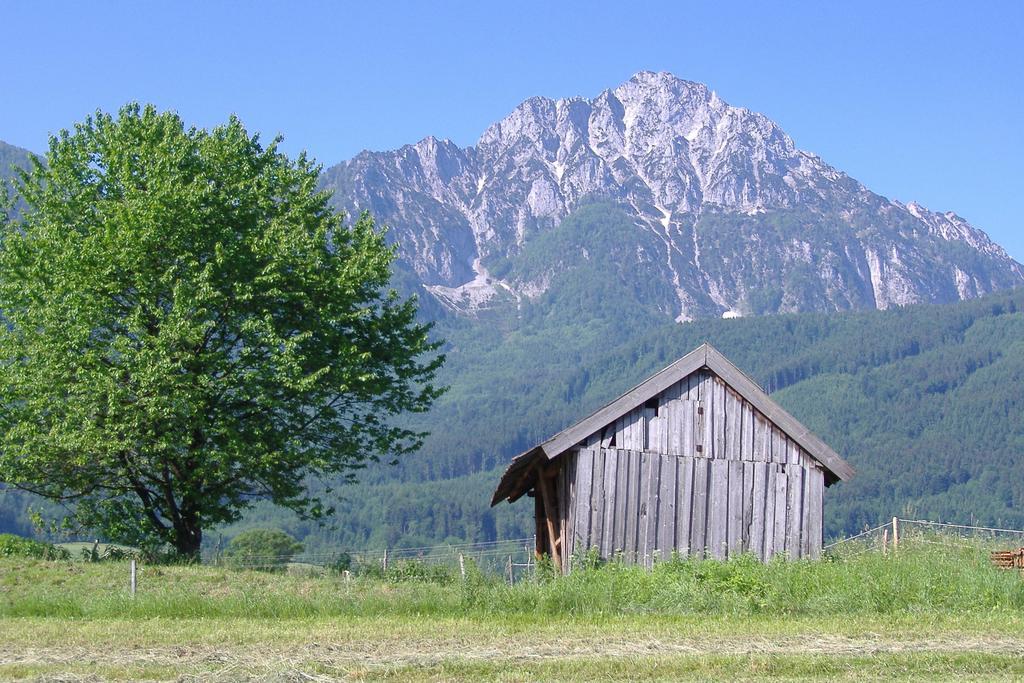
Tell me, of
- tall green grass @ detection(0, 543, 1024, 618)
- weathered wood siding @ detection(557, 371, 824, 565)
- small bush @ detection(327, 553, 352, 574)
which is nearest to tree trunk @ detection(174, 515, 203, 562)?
small bush @ detection(327, 553, 352, 574)

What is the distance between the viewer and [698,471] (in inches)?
1126

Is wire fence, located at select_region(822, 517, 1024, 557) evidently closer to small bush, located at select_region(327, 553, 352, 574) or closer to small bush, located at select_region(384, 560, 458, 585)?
small bush, located at select_region(384, 560, 458, 585)

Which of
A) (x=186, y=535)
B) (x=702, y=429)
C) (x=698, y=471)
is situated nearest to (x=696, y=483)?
(x=698, y=471)

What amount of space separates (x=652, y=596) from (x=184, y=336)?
14.9 metres

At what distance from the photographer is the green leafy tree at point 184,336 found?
31.5 meters

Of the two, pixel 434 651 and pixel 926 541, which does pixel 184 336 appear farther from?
pixel 926 541

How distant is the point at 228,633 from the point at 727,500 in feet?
45.0

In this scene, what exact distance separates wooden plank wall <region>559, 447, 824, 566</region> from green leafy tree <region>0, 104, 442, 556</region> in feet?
27.9

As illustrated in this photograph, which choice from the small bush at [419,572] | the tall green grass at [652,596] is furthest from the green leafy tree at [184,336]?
the tall green grass at [652,596]

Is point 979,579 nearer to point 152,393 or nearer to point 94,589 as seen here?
point 94,589

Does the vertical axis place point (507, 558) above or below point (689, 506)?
below

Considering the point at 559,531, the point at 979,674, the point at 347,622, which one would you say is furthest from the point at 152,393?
the point at 979,674

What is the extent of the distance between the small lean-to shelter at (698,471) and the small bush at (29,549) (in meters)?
12.3

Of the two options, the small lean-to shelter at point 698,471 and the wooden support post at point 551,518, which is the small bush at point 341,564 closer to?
the wooden support post at point 551,518
